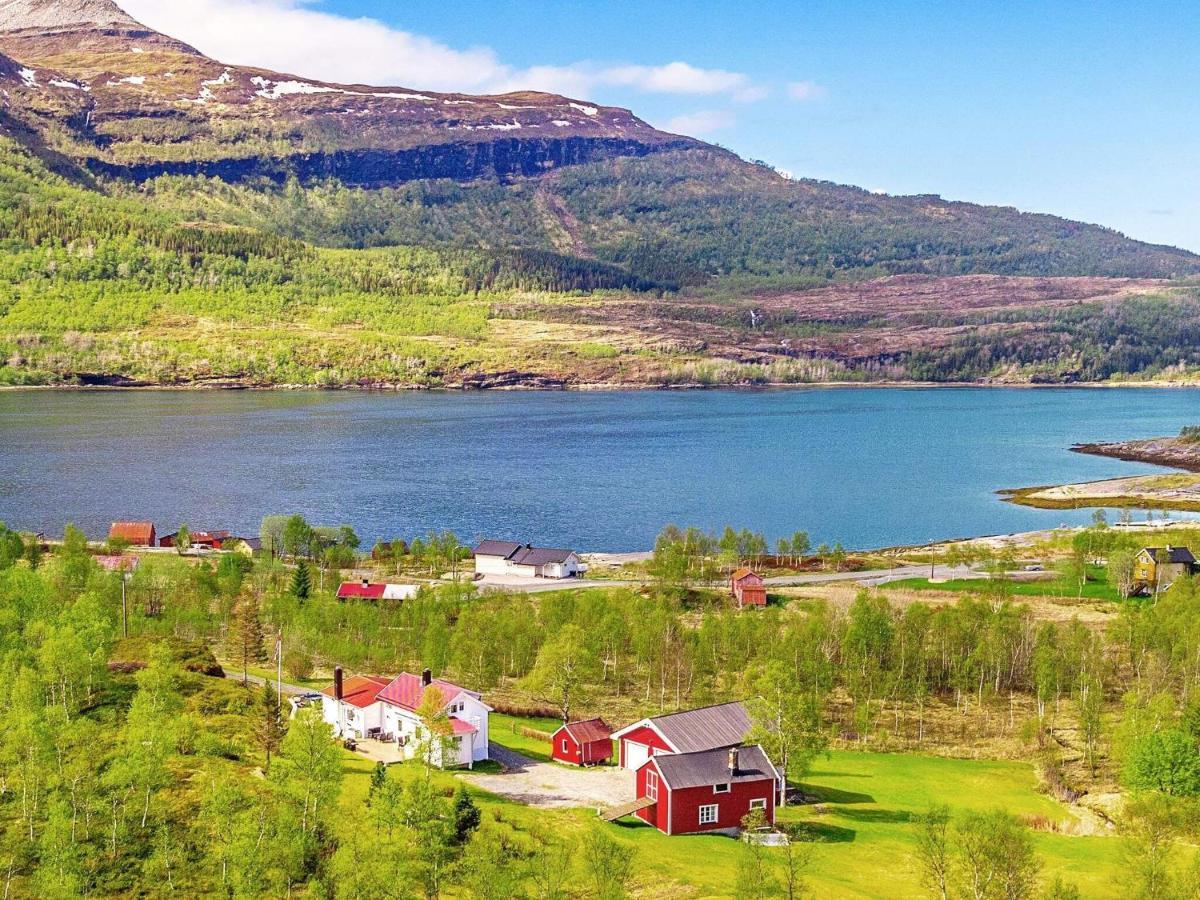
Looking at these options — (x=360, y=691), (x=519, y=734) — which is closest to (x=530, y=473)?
(x=519, y=734)

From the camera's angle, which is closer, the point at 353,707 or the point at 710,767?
the point at 710,767

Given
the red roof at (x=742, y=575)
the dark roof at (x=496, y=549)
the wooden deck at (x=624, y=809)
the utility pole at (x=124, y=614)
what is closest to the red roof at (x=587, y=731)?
the wooden deck at (x=624, y=809)

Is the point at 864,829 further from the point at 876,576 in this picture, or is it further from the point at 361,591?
the point at 876,576

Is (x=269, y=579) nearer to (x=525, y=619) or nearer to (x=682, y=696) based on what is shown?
(x=525, y=619)

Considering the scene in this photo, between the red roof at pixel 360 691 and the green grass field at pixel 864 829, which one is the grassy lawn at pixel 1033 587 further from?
the red roof at pixel 360 691

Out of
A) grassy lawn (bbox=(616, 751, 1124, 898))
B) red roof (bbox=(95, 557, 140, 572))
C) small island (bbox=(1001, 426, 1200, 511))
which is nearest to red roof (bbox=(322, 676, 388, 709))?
grassy lawn (bbox=(616, 751, 1124, 898))

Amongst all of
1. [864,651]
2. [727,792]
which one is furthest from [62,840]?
[864,651]

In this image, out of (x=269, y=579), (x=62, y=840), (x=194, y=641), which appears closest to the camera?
(x=62, y=840)
